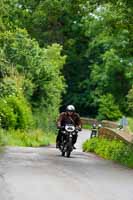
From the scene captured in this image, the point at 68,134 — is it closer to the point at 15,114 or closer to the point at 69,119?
the point at 69,119

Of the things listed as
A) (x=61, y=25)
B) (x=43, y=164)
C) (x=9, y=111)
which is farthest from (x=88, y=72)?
(x=43, y=164)

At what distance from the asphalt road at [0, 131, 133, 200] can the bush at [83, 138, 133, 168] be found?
57.8 inches

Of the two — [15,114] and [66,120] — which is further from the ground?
[15,114]

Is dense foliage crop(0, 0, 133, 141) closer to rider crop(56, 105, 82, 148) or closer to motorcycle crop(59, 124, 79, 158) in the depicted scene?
rider crop(56, 105, 82, 148)

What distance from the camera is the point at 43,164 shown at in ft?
60.2

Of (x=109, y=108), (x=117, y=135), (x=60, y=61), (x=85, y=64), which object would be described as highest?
(x=85, y=64)

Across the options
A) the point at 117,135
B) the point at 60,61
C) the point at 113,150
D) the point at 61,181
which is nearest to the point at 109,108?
the point at 60,61

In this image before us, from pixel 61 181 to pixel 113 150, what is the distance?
10.3 m

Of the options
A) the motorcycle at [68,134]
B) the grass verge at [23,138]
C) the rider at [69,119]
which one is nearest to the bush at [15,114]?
the grass verge at [23,138]

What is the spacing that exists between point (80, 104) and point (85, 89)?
2.05 metres

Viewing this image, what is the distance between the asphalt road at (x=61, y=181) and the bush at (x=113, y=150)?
4.82ft

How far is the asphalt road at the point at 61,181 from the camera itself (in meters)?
12.3

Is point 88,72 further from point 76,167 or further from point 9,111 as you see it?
point 76,167

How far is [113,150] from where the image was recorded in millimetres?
24484
